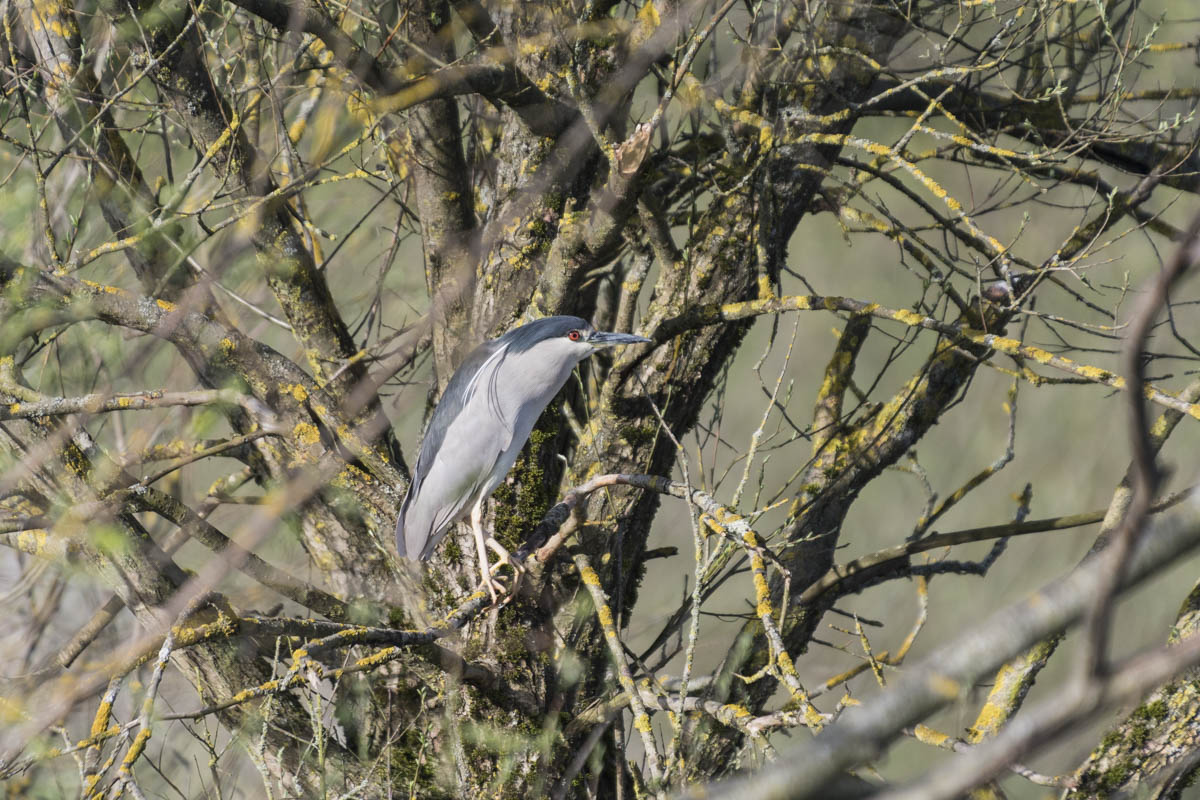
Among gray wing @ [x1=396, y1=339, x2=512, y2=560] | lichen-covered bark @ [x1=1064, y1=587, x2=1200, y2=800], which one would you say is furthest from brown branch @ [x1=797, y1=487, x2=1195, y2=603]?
gray wing @ [x1=396, y1=339, x2=512, y2=560]

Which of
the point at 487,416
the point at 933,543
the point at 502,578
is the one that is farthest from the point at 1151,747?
the point at 487,416

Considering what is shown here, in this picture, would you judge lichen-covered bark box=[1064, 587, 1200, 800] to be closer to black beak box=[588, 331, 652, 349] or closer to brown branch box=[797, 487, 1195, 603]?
brown branch box=[797, 487, 1195, 603]

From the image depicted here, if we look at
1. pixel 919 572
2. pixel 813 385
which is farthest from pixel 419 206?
pixel 813 385

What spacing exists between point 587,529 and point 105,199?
1.51 meters

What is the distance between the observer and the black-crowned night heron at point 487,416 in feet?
7.84

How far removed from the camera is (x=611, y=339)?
96.9 inches

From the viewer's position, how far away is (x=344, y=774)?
236 cm

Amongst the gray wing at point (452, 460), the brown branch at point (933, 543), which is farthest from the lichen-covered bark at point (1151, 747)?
the gray wing at point (452, 460)

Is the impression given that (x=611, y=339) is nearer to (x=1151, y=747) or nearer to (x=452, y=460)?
(x=452, y=460)

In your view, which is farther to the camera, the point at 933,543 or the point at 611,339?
the point at 933,543

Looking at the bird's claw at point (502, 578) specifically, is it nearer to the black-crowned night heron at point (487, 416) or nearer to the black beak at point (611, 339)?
the black-crowned night heron at point (487, 416)

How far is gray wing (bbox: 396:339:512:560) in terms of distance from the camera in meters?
2.37

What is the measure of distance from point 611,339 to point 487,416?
1.28 ft

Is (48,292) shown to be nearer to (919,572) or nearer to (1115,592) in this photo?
(1115,592)
